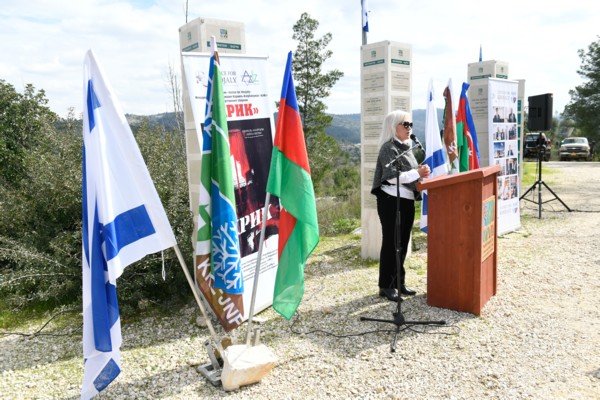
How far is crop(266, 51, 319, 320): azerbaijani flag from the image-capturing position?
344 cm

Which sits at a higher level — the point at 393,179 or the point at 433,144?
the point at 433,144

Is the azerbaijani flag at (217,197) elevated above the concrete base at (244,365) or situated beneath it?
elevated above

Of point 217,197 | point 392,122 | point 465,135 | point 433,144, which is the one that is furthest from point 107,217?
point 465,135

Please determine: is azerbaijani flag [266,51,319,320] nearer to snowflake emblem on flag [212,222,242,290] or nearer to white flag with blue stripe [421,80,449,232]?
snowflake emblem on flag [212,222,242,290]

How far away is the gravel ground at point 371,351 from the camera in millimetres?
3400

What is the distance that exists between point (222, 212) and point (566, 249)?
19.7 feet

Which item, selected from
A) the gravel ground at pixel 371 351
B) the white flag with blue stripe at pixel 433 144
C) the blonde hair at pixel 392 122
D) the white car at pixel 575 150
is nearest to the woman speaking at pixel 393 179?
the blonde hair at pixel 392 122

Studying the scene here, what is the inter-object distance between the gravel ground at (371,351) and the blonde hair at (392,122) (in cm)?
172

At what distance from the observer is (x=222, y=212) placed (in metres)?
3.60

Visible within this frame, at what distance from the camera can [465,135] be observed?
7227 millimetres

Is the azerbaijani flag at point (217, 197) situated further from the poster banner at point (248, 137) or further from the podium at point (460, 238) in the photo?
the podium at point (460, 238)

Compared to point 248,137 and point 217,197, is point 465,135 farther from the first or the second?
point 217,197

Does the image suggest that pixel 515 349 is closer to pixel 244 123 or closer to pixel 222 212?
pixel 222 212

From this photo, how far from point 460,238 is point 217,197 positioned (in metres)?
2.37
